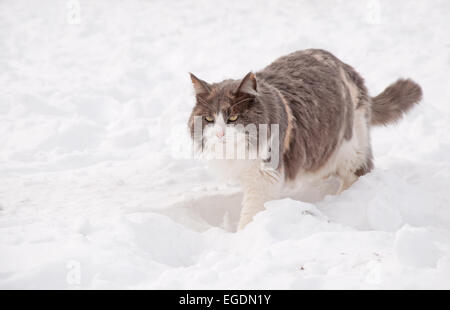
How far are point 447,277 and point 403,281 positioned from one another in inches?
7.8

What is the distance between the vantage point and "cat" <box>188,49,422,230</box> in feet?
11.0

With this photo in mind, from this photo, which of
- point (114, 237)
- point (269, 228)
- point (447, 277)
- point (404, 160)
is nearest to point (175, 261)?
point (114, 237)

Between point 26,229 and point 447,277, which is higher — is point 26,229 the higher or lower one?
the higher one

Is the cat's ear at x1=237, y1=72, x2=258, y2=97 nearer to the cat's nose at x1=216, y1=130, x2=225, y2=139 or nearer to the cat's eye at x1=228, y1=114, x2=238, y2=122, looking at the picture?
the cat's eye at x1=228, y1=114, x2=238, y2=122

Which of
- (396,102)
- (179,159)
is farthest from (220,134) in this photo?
(396,102)

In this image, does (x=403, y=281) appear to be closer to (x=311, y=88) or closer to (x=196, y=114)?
(x=196, y=114)

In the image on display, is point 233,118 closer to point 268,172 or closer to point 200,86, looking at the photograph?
point 200,86

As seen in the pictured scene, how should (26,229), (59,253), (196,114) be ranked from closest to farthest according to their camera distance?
(59,253) → (26,229) → (196,114)

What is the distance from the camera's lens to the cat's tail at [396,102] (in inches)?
180

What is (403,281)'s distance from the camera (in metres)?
1.96

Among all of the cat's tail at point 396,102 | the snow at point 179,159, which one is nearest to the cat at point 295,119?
the cat's tail at point 396,102

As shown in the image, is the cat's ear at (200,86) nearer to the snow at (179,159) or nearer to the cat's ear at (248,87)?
the cat's ear at (248,87)

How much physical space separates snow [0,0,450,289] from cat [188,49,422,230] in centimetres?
39

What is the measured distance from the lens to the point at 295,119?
3.80 meters
